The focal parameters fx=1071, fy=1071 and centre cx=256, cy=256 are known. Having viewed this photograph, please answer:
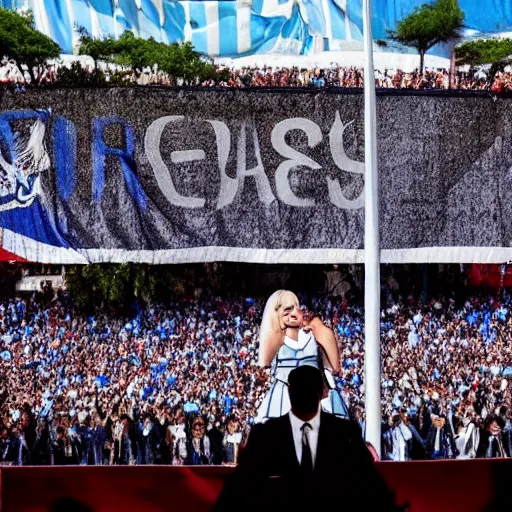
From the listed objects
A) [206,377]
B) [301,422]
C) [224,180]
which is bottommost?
[206,377]

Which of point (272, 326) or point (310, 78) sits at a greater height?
point (310, 78)

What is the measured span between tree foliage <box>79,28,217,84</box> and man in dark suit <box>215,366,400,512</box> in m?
13.2

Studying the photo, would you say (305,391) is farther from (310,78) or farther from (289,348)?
(310,78)

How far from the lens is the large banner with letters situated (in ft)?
53.2

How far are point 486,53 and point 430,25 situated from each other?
103 cm

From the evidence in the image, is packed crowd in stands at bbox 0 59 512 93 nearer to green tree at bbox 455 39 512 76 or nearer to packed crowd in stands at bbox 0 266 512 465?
green tree at bbox 455 39 512 76

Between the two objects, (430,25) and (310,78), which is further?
(430,25)

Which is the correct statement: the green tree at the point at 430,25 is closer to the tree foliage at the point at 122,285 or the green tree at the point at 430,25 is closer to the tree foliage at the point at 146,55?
the tree foliage at the point at 146,55

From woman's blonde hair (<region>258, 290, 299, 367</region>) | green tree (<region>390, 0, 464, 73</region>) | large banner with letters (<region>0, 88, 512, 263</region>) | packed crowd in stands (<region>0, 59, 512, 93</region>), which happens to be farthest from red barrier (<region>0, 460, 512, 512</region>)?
green tree (<region>390, 0, 464, 73</region>)

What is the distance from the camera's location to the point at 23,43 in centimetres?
1686

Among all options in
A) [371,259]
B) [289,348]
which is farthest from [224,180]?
[371,259]

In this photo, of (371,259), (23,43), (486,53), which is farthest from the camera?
(486,53)

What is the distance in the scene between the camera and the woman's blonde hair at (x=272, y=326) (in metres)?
15.5

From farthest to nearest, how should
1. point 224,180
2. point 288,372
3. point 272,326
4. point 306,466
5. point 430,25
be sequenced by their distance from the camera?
point 430,25
point 224,180
point 272,326
point 288,372
point 306,466
